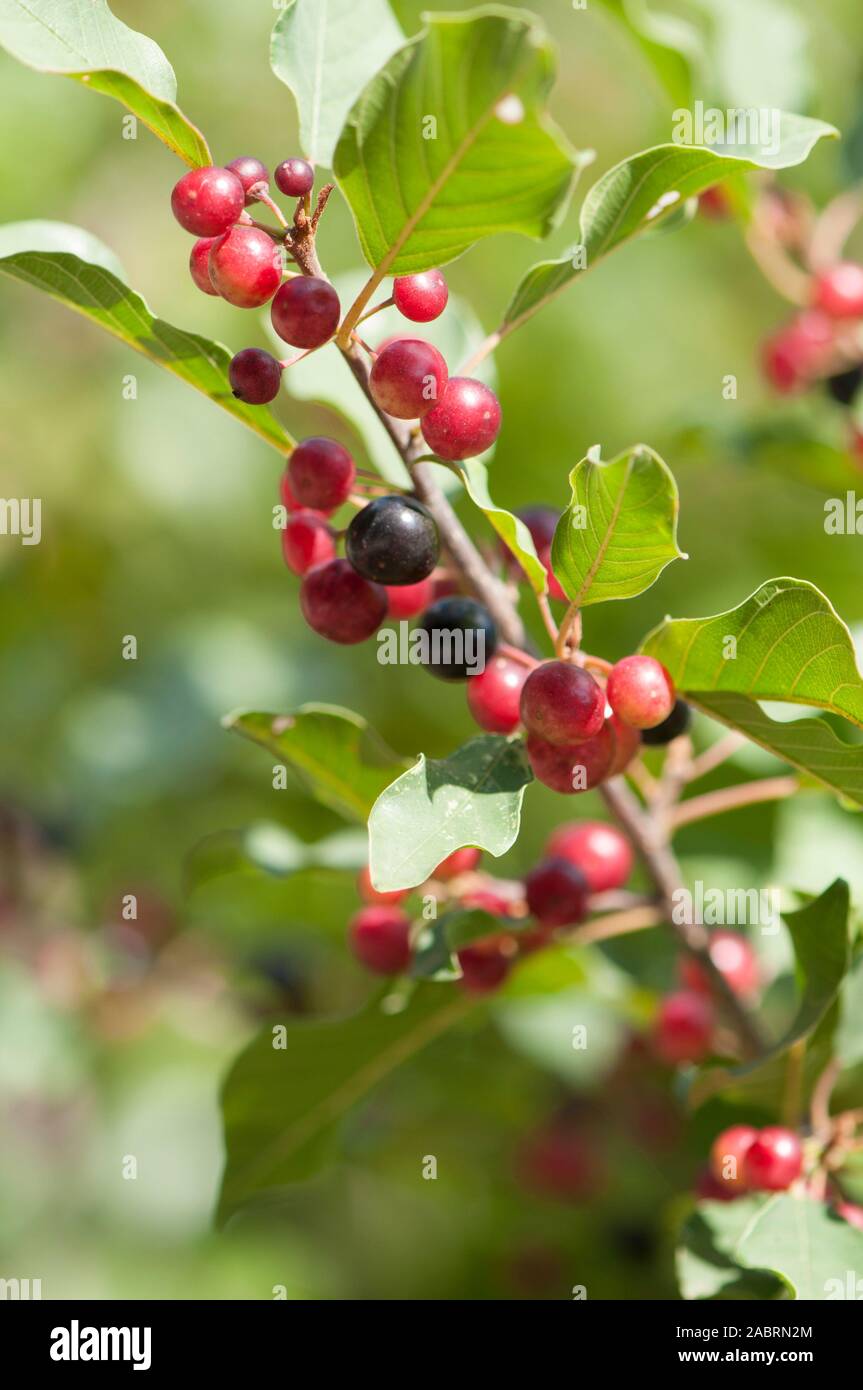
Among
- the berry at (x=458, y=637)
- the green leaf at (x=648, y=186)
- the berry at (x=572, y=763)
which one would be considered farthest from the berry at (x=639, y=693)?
the green leaf at (x=648, y=186)

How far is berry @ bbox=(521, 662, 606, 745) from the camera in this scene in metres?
1.11

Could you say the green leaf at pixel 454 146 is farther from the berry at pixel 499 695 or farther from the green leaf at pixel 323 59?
the berry at pixel 499 695

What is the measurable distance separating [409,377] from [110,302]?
29 centimetres

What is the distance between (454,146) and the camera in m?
0.97

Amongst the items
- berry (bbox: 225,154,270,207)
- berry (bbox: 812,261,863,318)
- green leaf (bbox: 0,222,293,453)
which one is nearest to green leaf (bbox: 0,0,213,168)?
berry (bbox: 225,154,270,207)

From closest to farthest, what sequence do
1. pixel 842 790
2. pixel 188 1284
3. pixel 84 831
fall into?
1. pixel 842 790
2. pixel 84 831
3. pixel 188 1284

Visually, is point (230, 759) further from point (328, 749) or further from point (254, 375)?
point (254, 375)

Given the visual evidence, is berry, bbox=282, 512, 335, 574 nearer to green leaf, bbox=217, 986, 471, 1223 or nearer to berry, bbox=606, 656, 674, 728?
berry, bbox=606, 656, 674, 728

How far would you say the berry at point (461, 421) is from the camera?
3.64ft

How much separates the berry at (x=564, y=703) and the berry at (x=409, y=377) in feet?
0.82

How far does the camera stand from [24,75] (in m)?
3.47
